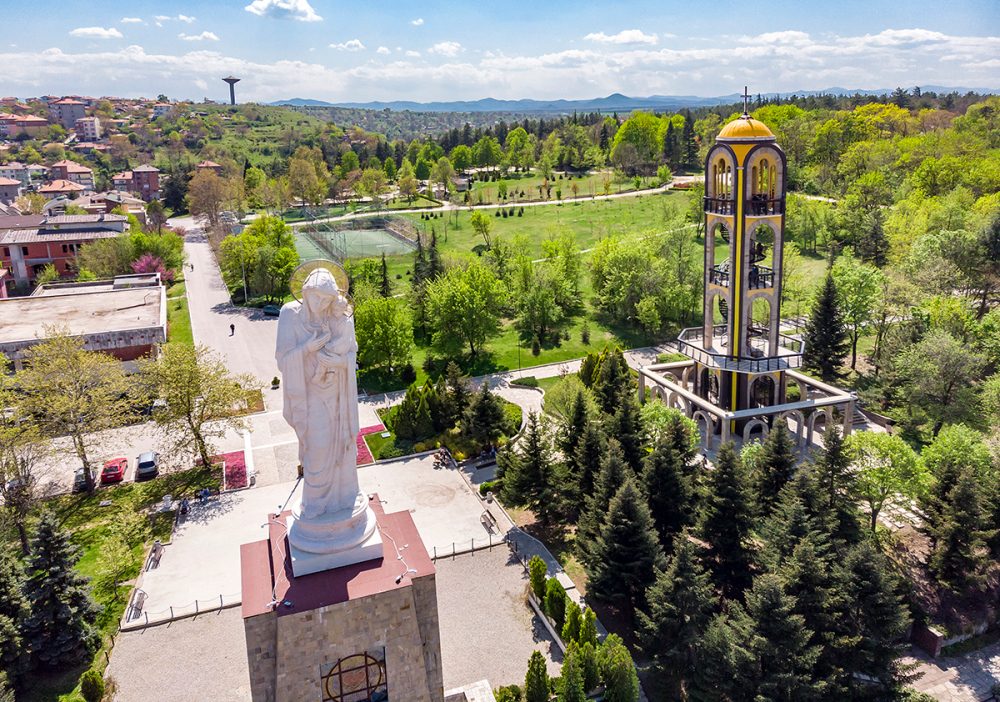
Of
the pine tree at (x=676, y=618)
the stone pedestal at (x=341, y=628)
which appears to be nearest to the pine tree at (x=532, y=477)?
the pine tree at (x=676, y=618)

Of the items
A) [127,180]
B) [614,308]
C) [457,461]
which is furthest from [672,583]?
[127,180]

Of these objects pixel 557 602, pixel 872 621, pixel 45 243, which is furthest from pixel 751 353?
pixel 45 243

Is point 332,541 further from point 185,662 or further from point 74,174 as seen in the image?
point 74,174

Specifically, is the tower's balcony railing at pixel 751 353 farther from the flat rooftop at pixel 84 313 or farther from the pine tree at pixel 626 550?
the flat rooftop at pixel 84 313

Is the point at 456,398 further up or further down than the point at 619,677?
further up

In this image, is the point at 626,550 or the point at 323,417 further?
the point at 626,550

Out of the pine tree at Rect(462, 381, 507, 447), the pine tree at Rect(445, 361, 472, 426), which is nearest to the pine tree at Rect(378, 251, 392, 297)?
the pine tree at Rect(445, 361, 472, 426)

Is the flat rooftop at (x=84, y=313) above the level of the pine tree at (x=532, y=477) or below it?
above

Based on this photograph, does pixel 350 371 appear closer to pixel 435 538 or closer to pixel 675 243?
pixel 435 538
